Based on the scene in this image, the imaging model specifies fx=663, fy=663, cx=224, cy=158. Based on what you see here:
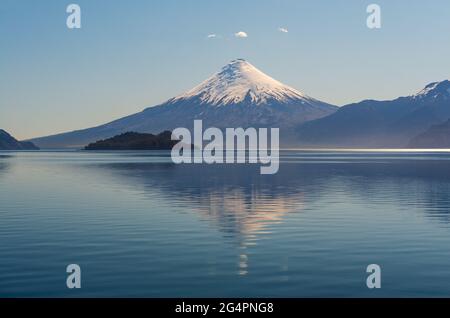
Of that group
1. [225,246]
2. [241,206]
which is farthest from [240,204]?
[225,246]

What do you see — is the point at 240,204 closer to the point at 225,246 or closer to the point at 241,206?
the point at 241,206

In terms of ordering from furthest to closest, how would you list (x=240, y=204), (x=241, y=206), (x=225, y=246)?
(x=240, y=204)
(x=241, y=206)
(x=225, y=246)

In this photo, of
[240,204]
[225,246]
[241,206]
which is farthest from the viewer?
[240,204]

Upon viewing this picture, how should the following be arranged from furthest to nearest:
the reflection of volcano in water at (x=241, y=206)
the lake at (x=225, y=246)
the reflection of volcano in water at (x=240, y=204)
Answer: the reflection of volcano in water at (x=240, y=204) < the reflection of volcano in water at (x=241, y=206) < the lake at (x=225, y=246)

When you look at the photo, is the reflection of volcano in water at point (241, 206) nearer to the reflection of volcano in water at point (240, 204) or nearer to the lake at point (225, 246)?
the reflection of volcano in water at point (240, 204)

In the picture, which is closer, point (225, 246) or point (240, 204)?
point (225, 246)

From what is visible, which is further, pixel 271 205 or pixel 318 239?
pixel 271 205

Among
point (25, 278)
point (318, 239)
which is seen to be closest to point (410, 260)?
point (318, 239)

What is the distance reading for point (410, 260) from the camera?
2836 cm

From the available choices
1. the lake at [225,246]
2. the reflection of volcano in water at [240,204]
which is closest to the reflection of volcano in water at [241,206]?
the reflection of volcano in water at [240,204]

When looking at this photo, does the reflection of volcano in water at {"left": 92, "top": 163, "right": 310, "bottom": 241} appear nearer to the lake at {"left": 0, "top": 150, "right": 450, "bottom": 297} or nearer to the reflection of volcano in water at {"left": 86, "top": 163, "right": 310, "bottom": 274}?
the reflection of volcano in water at {"left": 86, "top": 163, "right": 310, "bottom": 274}

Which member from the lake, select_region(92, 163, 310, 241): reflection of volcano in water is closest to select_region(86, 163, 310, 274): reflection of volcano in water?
select_region(92, 163, 310, 241): reflection of volcano in water
